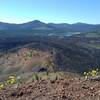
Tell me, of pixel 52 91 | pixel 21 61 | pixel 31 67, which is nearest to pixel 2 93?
pixel 52 91

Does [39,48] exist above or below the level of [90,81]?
below

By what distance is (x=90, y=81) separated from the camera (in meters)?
11.6

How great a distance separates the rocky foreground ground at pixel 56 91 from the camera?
10188mm

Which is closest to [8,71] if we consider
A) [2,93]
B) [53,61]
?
[53,61]

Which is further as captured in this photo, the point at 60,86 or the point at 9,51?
the point at 9,51

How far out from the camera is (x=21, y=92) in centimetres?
1099

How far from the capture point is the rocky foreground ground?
1019 centimetres

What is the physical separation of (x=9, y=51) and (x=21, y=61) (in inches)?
515

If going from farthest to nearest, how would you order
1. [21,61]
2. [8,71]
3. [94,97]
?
[21,61]
[8,71]
[94,97]

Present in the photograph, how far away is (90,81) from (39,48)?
62.7 meters

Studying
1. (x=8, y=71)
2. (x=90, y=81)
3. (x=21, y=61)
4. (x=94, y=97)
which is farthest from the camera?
(x=21, y=61)

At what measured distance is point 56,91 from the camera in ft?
35.1

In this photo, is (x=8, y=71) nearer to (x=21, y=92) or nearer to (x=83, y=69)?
(x=83, y=69)

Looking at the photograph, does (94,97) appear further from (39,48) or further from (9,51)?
(9,51)
